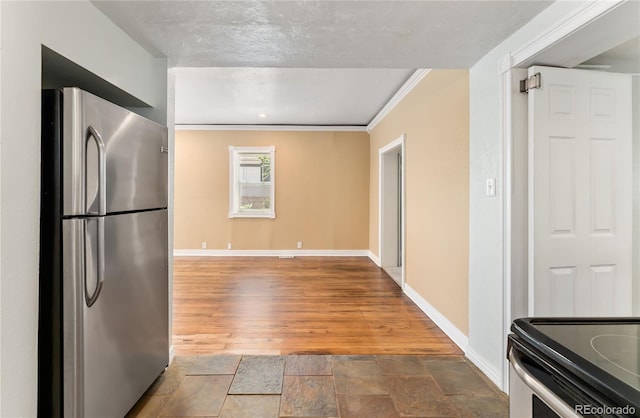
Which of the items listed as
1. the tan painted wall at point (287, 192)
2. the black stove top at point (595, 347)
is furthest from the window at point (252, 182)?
the black stove top at point (595, 347)

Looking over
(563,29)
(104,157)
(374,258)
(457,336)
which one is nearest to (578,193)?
(563,29)

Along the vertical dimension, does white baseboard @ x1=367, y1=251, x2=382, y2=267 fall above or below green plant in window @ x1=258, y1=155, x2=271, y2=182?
below

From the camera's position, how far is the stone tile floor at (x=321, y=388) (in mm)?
1842

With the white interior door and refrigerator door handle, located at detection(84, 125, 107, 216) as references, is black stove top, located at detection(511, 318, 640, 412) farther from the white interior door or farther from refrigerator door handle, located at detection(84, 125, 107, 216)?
refrigerator door handle, located at detection(84, 125, 107, 216)

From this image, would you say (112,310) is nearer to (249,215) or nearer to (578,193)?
(578,193)

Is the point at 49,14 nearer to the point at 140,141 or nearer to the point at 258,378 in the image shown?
the point at 140,141

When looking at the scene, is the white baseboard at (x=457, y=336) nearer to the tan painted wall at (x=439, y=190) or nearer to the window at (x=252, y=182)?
the tan painted wall at (x=439, y=190)

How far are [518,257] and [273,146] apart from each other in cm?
530

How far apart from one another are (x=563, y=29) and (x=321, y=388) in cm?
252

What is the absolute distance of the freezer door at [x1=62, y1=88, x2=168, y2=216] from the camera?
1320mm

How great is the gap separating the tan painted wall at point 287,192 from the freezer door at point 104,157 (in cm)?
461

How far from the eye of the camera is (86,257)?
4.46 ft

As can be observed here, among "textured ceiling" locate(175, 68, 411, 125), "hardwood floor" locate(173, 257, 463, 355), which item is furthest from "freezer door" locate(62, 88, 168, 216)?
"textured ceiling" locate(175, 68, 411, 125)

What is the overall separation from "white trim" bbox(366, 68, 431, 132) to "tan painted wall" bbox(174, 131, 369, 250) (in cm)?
108
